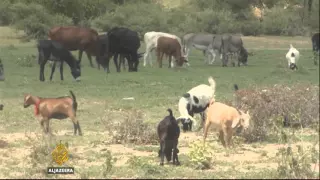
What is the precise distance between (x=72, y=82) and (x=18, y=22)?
20305 millimetres

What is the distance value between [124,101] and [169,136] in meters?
7.81

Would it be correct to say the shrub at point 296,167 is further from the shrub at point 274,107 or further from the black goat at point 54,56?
the black goat at point 54,56

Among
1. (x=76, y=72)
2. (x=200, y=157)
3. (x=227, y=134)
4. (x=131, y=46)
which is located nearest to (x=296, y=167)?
(x=200, y=157)

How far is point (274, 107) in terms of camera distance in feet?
39.4

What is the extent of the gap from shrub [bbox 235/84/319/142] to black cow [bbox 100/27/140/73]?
13064 millimetres

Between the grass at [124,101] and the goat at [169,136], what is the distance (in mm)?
210

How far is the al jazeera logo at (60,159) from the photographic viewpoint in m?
8.65

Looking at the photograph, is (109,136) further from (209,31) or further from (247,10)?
(247,10)

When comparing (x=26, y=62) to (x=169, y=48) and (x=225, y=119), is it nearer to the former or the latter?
(x=169, y=48)

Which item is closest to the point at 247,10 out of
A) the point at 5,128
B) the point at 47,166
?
the point at 5,128

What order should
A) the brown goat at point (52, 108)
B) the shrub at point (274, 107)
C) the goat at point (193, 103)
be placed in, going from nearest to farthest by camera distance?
the brown goat at point (52, 108) → the shrub at point (274, 107) → the goat at point (193, 103)

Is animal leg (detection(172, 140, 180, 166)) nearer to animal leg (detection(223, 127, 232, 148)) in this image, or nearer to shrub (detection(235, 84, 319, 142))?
animal leg (detection(223, 127, 232, 148))

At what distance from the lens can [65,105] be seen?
36.4 feet

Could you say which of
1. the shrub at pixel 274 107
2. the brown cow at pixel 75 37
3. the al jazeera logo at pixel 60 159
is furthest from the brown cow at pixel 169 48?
the al jazeera logo at pixel 60 159
